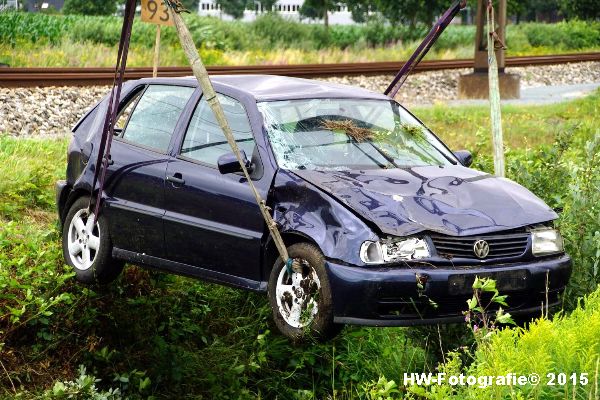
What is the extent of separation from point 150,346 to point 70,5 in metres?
62.3

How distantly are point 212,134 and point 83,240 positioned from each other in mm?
1558

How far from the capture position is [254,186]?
26.0 ft

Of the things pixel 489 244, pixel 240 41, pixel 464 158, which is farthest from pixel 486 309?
pixel 240 41

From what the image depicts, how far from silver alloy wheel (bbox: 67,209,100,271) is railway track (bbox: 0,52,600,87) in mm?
10237

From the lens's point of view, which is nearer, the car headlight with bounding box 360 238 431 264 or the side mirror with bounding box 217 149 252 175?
the car headlight with bounding box 360 238 431 264

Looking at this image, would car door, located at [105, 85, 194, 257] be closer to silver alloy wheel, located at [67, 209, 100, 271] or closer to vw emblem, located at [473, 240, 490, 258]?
silver alloy wheel, located at [67, 209, 100, 271]

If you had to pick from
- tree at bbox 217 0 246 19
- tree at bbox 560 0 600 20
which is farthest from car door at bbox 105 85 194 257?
tree at bbox 217 0 246 19

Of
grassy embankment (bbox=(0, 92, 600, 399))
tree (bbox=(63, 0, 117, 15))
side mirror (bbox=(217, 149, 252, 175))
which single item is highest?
side mirror (bbox=(217, 149, 252, 175))

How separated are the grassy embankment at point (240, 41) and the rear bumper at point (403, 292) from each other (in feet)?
62.0

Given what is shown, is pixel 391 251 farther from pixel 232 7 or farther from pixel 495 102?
pixel 232 7

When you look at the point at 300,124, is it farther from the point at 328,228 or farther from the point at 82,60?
the point at 82,60

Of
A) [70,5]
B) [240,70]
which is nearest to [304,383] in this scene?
[240,70]

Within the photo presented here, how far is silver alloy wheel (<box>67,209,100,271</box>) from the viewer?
30.7 feet

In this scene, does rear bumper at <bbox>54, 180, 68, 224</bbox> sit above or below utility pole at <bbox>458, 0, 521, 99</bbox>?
above
